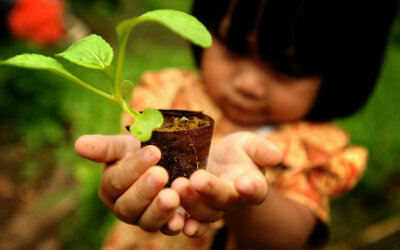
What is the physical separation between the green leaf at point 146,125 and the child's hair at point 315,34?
727mm

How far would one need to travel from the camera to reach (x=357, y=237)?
2.40m

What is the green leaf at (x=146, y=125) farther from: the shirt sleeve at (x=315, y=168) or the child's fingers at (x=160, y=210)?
the shirt sleeve at (x=315, y=168)

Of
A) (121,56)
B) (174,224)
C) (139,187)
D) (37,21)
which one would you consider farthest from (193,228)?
(37,21)

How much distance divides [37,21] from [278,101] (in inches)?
104

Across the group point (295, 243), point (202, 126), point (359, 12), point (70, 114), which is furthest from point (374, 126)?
point (202, 126)

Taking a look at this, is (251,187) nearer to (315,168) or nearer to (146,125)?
(146,125)

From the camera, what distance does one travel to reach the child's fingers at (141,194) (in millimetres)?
700

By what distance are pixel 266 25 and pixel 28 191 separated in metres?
1.83

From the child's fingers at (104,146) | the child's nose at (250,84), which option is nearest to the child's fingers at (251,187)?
the child's fingers at (104,146)

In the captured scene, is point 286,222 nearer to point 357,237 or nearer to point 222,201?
point 222,201

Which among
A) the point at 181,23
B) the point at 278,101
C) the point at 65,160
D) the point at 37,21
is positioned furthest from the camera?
the point at 37,21

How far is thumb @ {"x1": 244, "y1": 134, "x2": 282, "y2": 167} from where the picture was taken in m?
0.83

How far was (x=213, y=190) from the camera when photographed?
71cm

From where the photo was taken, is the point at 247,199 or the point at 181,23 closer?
the point at 181,23
